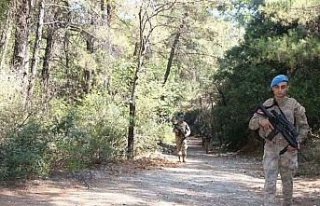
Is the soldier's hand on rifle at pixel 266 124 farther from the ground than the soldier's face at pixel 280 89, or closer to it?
closer to it

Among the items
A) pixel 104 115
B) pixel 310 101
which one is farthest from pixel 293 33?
pixel 104 115

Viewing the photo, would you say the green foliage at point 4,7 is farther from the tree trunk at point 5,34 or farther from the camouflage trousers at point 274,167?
the camouflage trousers at point 274,167

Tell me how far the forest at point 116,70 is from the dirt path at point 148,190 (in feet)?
2.10

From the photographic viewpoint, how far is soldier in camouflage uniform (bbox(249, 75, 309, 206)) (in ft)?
21.9

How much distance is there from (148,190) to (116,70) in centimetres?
1002

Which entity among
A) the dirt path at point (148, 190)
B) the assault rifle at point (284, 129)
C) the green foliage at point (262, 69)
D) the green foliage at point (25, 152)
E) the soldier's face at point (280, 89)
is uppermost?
the green foliage at point (262, 69)

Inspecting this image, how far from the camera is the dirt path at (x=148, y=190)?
9008 millimetres

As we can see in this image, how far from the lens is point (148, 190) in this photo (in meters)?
10.7

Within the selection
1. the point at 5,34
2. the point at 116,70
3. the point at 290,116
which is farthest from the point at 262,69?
the point at 290,116

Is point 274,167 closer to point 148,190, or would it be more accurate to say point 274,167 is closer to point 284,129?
point 284,129

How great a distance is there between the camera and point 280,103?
6820mm

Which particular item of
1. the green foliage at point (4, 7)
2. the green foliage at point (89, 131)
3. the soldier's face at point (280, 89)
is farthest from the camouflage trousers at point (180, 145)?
the soldier's face at point (280, 89)

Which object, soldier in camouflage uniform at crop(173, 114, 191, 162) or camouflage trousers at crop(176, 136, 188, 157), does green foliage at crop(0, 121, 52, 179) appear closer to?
soldier in camouflage uniform at crop(173, 114, 191, 162)

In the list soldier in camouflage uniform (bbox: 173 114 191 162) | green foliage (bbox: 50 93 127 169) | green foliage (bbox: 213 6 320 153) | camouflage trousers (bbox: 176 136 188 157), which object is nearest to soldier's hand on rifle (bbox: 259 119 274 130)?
green foliage (bbox: 50 93 127 169)
